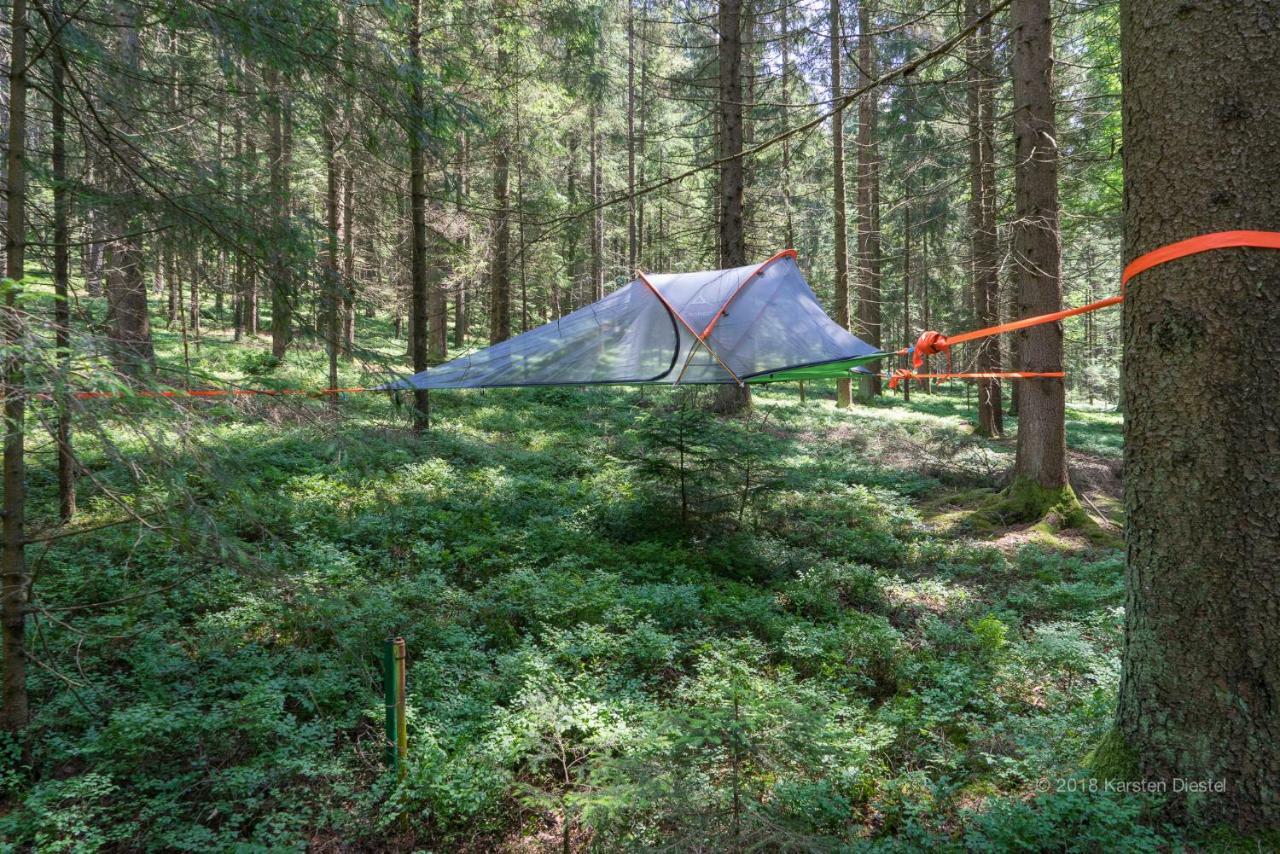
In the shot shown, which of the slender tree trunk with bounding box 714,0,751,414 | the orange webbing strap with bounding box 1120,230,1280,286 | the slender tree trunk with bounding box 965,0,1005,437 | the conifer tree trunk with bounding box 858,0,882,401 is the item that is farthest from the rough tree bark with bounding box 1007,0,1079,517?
the conifer tree trunk with bounding box 858,0,882,401

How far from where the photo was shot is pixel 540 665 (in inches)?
135

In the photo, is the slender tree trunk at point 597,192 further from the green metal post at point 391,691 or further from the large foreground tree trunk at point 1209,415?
the large foreground tree trunk at point 1209,415

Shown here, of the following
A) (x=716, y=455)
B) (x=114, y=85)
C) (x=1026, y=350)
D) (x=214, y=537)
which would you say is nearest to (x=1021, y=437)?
(x=1026, y=350)

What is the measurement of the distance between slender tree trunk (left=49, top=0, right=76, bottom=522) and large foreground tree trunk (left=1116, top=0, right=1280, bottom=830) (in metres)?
3.17

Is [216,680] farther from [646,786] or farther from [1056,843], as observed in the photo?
[1056,843]

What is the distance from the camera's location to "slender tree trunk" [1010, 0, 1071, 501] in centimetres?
646

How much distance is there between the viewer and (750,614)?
4371 mm

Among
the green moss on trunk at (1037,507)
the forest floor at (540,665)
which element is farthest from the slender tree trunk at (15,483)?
the green moss on trunk at (1037,507)

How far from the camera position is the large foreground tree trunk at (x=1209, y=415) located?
1.86 m

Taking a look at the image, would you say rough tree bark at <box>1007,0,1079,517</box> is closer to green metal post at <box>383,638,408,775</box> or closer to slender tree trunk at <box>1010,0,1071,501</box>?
slender tree trunk at <box>1010,0,1071,501</box>

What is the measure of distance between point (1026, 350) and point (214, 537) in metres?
7.19

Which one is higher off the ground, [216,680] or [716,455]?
[716,455]

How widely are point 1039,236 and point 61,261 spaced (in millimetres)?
7978

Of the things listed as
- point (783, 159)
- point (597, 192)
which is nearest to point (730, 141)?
point (783, 159)
